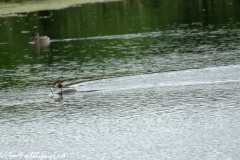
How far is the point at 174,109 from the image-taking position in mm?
22250

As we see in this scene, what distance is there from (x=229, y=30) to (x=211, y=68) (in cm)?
1242

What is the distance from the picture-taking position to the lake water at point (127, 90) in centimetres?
1859

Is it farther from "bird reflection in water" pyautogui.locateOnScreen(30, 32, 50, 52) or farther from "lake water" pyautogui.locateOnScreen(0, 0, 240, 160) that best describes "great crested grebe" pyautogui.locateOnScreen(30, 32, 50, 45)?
"lake water" pyautogui.locateOnScreen(0, 0, 240, 160)

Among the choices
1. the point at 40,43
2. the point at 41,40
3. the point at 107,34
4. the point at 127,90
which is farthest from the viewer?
the point at 107,34

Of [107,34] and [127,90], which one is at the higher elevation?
[107,34]

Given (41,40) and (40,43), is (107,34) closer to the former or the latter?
(41,40)

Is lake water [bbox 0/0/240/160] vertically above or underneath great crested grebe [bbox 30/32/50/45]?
underneath

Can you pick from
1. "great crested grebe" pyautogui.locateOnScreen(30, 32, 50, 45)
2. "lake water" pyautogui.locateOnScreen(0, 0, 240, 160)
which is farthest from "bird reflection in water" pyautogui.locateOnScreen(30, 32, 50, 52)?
"lake water" pyautogui.locateOnScreen(0, 0, 240, 160)

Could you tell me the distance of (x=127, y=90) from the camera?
2564cm

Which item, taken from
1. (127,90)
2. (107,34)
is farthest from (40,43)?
(127,90)

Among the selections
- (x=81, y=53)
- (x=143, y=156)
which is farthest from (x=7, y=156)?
(x=81, y=53)

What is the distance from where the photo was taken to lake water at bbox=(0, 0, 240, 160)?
61.0 feet

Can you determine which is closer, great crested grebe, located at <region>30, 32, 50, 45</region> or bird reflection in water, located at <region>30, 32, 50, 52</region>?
bird reflection in water, located at <region>30, 32, 50, 52</region>

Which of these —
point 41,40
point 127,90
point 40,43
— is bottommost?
point 127,90
